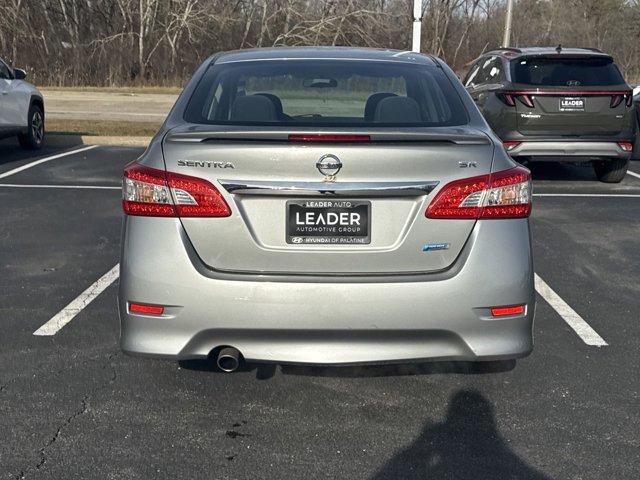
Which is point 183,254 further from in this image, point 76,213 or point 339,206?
point 76,213

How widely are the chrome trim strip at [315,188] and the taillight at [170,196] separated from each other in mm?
93

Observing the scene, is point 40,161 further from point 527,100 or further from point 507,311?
point 507,311

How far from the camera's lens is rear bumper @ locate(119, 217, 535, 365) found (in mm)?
3473

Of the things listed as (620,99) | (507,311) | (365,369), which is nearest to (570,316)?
(365,369)

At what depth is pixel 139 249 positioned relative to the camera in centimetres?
359

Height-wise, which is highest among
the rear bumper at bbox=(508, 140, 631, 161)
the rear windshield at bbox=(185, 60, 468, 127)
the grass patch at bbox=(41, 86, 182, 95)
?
the rear windshield at bbox=(185, 60, 468, 127)

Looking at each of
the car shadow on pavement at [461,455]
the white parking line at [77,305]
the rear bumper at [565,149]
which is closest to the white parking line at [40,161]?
the white parking line at [77,305]

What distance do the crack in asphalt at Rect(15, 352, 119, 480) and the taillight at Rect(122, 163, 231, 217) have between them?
1019 mm

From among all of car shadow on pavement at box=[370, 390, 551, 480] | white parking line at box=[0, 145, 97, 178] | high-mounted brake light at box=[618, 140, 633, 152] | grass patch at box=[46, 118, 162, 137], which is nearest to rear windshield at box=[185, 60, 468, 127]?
car shadow on pavement at box=[370, 390, 551, 480]

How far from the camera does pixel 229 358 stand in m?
3.61

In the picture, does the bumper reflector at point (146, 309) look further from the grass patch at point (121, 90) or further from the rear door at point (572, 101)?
the grass patch at point (121, 90)

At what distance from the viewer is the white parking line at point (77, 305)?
511 cm

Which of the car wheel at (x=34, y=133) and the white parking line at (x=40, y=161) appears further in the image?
the car wheel at (x=34, y=133)

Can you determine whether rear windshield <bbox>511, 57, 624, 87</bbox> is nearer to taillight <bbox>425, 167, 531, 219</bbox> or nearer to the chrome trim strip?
taillight <bbox>425, 167, 531, 219</bbox>
